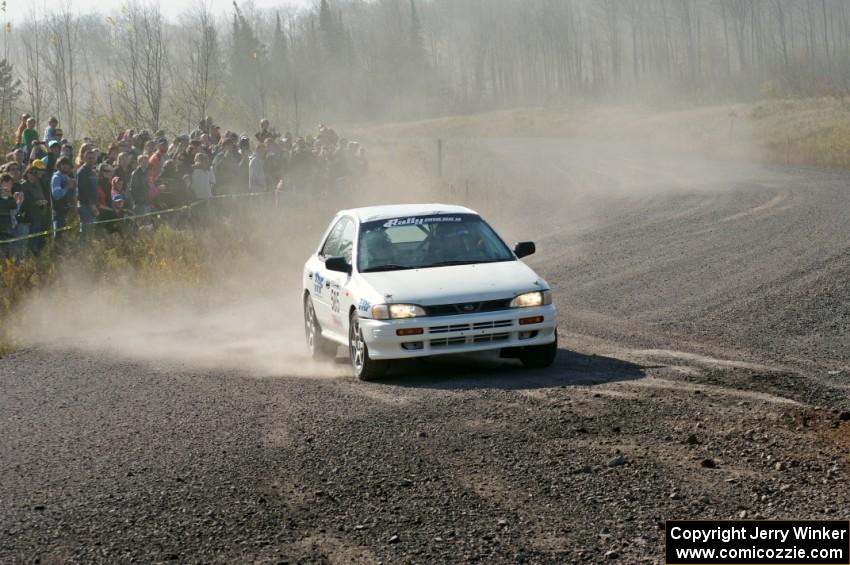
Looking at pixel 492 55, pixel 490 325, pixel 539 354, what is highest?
pixel 492 55

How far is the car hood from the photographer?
1087cm

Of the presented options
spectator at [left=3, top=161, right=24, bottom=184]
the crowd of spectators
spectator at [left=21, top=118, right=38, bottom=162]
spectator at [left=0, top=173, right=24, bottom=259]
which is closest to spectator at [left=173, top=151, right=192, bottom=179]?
the crowd of spectators

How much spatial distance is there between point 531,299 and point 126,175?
1036 cm

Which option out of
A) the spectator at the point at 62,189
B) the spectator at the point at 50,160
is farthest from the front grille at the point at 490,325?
the spectator at the point at 50,160

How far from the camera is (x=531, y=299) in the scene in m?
11.0

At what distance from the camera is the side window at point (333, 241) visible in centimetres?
1292

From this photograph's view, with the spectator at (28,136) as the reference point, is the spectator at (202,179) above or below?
below

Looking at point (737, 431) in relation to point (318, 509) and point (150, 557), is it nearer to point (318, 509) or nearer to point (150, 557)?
point (318, 509)

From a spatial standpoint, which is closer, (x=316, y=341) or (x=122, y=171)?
(x=316, y=341)

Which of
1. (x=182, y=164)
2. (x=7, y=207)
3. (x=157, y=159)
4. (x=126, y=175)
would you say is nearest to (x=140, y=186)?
(x=126, y=175)

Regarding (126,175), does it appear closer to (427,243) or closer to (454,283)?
(427,243)

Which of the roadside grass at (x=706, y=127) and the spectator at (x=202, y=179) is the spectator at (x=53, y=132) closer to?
the spectator at (x=202, y=179)

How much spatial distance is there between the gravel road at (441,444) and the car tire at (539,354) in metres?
0.16

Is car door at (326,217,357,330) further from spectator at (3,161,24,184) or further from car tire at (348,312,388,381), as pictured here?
spectator at (3,161,24,184)
